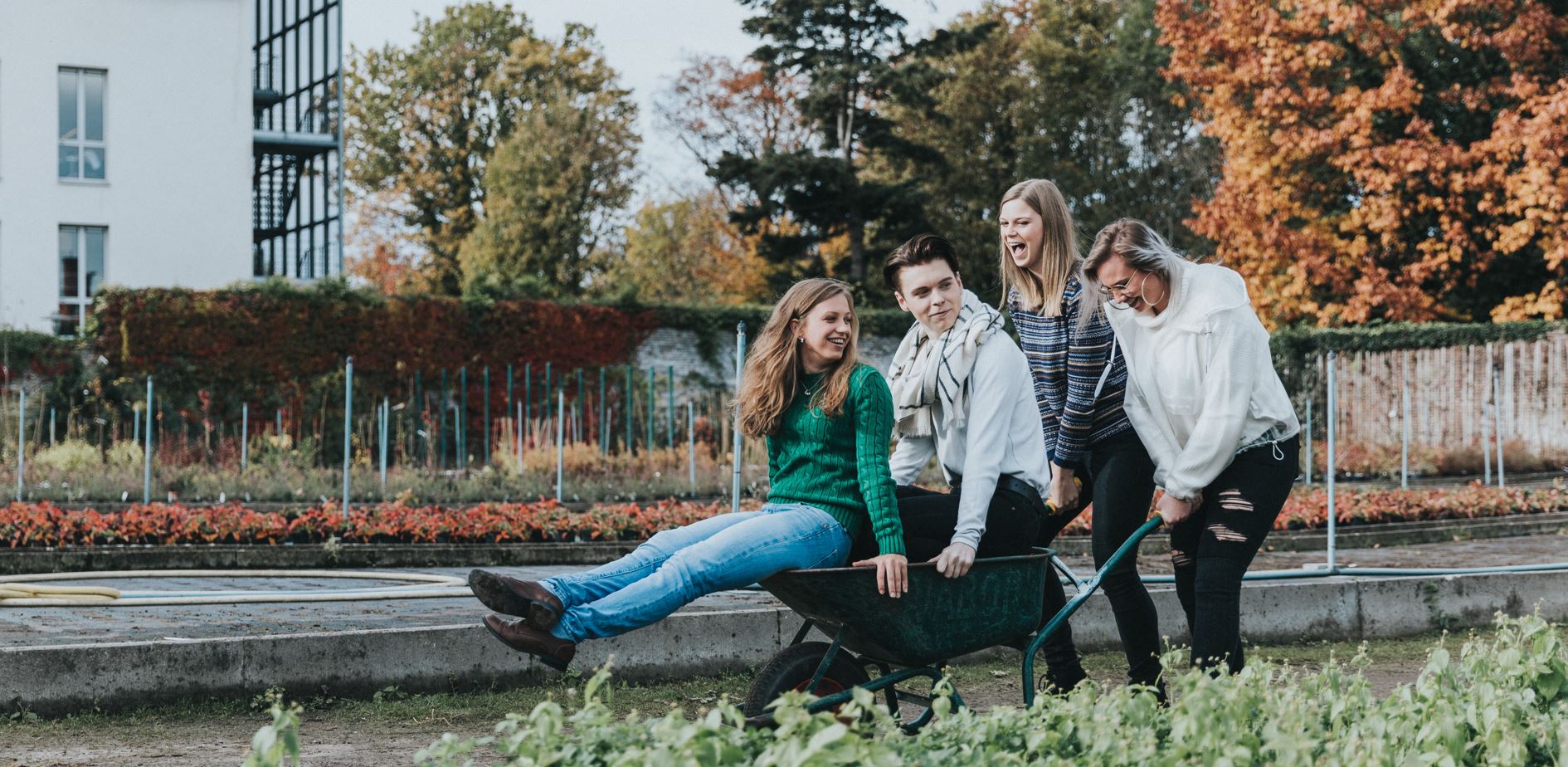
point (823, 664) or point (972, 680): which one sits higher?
point (823, 664)

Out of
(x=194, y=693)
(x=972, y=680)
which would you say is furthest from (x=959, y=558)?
(x=194, y=693)

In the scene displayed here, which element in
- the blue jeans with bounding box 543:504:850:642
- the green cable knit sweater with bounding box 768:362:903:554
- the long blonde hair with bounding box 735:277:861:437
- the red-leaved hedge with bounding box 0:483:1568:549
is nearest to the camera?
the blue jeans with bounding box 543:504:850:642

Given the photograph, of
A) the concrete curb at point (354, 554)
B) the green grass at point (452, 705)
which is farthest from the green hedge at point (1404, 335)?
the green grass at point (452, 705)

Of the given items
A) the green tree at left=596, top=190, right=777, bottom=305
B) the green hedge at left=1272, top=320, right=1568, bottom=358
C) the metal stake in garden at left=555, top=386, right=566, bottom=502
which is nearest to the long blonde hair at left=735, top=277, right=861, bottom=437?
the metal stake in garden at left=555, top=386, right=566, bottom=502

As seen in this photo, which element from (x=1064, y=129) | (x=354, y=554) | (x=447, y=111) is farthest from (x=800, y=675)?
(x=447, y=111)

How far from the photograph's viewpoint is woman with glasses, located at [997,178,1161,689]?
4.35 m

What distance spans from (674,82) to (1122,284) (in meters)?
30.6

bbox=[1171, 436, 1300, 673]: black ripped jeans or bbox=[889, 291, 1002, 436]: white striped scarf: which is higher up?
bbox=[889, 291, 1002, 436]: white striped scarf

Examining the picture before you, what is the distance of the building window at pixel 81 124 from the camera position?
25141 millimetres

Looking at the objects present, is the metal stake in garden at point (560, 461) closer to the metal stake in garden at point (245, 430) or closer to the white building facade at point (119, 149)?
the metal stake in garden at point (245, 430)

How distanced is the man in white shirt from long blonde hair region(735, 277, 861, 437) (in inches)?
11.7

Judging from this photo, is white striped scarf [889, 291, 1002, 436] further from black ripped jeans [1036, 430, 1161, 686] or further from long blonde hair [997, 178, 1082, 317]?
black ripped jeans [1036, 430, 1161, 686]

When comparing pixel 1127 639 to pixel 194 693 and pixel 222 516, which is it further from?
pixel 222 516

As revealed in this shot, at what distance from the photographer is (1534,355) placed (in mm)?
20250
